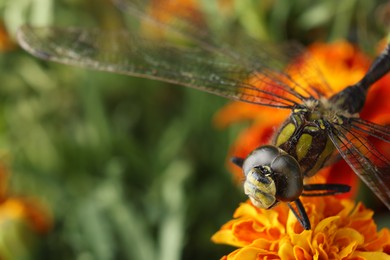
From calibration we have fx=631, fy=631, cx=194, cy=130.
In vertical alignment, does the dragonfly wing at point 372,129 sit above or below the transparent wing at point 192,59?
above

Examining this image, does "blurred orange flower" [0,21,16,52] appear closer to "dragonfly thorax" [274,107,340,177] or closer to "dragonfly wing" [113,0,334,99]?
"dragonfly wing" [113,0,334,99]

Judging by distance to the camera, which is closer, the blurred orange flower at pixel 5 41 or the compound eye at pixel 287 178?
the compound eye at pixel 287 178

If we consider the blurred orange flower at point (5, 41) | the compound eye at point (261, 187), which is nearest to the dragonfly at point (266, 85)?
the compound eye at point (261, 187)

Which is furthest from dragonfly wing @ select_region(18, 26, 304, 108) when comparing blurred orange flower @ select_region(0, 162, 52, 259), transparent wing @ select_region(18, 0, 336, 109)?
blurred orange flower @ select_region(0, 162, 52, 259)

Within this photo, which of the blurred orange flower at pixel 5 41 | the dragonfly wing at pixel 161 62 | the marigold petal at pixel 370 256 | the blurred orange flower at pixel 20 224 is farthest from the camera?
the blurred orange flower at pixel 5 41

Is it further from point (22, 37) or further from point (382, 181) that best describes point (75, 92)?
point (382, 181)

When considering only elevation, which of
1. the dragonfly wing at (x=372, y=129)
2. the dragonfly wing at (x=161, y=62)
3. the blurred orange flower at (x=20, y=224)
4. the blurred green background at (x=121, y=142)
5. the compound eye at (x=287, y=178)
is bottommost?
the blurred orange flower at (x=20, y=224)

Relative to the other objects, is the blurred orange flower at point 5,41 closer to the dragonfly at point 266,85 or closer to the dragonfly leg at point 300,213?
the dragonfly at point 266,85

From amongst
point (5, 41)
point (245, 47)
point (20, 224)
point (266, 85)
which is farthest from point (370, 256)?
point (5, 41)
